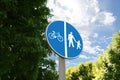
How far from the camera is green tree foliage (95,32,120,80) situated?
93.4 ft

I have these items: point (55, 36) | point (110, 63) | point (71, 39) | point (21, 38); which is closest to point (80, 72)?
point (110, 63)

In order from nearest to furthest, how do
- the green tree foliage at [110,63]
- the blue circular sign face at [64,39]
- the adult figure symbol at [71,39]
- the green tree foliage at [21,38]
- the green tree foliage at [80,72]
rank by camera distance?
the blue circular sign face at [64,39]
the adult figure symbol at [71,39]
the green tree foliage at [21,38]
the green tree foliage at [110,63]
the green tree foliage at [80,72]

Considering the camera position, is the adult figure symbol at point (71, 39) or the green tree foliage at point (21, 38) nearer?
the adult figure symbol at point (71, 39)

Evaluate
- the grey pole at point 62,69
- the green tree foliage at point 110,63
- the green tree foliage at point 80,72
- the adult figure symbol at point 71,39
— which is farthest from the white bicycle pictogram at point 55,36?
the green tree foliage at point 80,72

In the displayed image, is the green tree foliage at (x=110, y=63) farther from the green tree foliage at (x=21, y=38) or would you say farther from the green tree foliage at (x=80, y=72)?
the green tree foliage at (x=80, y=72)

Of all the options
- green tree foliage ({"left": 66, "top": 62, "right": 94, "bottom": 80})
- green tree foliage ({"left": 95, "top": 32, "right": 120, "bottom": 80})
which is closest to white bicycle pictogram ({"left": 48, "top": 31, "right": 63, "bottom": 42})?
green tree foliage ({"left": 95, "top": 32, "right": 120, "bottom": 80})

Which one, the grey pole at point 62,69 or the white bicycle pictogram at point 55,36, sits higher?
the white bicycle pictogram at point 55,36

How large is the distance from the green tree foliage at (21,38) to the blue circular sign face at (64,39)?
315 inches

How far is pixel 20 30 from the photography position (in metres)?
13.6

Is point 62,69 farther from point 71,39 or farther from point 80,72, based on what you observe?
point 80,72

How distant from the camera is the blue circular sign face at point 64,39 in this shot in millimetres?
4640

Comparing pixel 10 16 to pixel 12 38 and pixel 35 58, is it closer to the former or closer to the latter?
pixel 12 38

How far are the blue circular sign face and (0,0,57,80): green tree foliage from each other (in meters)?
7.99

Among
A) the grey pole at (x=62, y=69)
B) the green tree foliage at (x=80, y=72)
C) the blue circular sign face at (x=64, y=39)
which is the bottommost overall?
the green tree foliage at (x=80, y=72)
